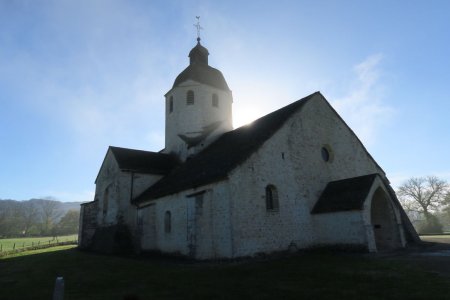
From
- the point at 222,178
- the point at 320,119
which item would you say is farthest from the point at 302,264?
the point at 320,119

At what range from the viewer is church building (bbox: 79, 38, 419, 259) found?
1487 centimetres

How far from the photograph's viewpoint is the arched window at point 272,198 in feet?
52.0

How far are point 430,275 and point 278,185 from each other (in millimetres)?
7955

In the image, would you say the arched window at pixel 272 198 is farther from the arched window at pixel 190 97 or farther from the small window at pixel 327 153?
the arched window at pixel 190 97

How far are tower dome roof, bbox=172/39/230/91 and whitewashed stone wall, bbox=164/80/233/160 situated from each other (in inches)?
19.9

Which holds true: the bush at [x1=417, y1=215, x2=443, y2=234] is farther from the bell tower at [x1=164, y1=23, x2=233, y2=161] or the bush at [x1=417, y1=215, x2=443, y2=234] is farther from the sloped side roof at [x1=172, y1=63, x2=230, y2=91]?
the sloped side roof at [x1=172, y1=63, x2=230, y2=91]

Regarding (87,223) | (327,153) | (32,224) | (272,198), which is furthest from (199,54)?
(32,224)

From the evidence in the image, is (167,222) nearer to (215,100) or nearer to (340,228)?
(340,228)

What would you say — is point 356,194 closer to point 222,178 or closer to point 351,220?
point 351,220

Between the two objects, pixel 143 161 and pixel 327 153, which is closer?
pixel 327 153

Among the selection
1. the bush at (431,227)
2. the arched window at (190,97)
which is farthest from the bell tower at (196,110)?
the bush at (431,227)

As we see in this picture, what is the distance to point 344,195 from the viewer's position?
16.7 m

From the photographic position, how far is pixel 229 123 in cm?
2753

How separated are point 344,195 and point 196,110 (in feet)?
48.4
